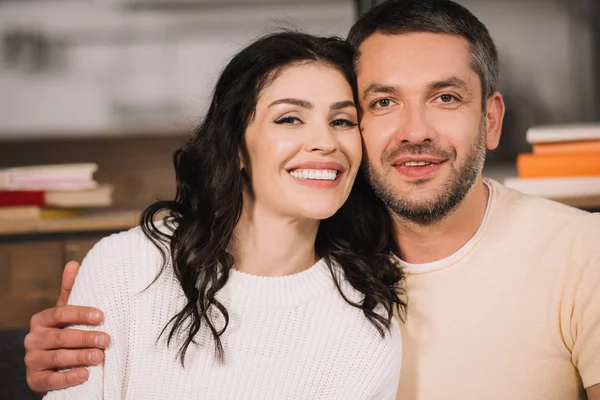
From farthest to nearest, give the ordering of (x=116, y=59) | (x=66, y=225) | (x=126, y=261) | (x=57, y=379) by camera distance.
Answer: (x=116, y=59) < (x=66, y=225) < (x=126, y=261) < (x=57, y=379)

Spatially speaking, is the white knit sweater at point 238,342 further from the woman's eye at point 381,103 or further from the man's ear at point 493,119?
the man's ear at point 493,119

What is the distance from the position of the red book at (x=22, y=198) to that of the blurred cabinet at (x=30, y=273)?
131 millimetres

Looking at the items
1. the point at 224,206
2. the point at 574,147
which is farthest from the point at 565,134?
the point at 224,206

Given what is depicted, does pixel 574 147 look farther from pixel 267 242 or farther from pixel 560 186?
pixel 267 242

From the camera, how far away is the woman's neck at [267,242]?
1.65 metres

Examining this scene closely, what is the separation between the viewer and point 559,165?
7.77ft

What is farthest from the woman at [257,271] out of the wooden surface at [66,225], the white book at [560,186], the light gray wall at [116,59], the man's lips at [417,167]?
the light gray wall at [116,59]

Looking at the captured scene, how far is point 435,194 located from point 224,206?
0.47 m

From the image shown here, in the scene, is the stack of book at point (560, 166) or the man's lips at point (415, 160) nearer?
the man's lips at point (415, 160)

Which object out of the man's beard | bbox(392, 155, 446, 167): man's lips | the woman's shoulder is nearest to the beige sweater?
the man's beard

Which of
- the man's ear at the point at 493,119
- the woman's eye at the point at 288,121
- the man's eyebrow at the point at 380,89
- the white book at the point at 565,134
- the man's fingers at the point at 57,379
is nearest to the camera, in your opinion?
the man's fingers at the point at 57,379

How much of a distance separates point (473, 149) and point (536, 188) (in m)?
0.75

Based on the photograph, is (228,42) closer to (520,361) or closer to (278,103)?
(278,103)

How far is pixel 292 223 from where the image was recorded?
1.64 metres
